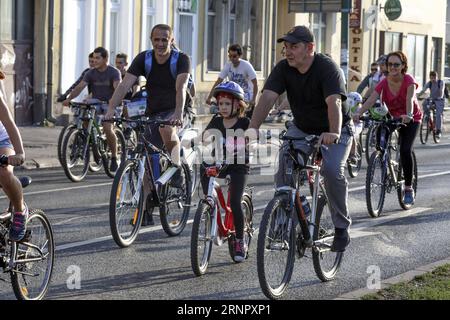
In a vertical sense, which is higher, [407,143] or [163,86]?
[163,86]

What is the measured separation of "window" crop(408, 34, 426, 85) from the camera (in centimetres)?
4538

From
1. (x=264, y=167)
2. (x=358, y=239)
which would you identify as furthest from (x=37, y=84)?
(x=358, y=239)

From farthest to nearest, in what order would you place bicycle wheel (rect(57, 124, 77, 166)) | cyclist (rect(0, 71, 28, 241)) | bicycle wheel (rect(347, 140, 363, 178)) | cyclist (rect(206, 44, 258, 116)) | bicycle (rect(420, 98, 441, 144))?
bicycle (rect(420, 98, 441, 144)) → bicycle wheel (rect(347, 140, 363, 178)) → cyclist (rect(206, 44, 258, 116)) → bicycle wheel (rect(57, 124, 77, 166)) → cyclist (rect(0, 71, 28, 241))

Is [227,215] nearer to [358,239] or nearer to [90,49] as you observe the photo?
[358,239]

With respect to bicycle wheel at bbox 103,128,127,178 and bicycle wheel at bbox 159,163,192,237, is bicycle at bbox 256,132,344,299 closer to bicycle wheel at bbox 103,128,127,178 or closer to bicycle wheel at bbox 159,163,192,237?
bicycle wheel at bbox 159,163,192,237

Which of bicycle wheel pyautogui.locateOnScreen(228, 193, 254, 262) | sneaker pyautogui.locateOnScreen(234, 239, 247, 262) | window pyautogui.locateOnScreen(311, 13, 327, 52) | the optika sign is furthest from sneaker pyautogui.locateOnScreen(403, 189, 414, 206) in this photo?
the optika sign

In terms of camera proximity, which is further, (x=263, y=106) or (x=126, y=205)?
(x=126, y=205)

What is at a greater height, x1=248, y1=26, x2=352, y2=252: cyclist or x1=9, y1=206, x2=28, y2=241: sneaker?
x1=248, y1=26, x2=352, y2=252: cyclist

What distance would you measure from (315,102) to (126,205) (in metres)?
2.26

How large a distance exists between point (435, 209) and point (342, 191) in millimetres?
5102

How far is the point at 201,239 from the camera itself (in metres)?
8.85

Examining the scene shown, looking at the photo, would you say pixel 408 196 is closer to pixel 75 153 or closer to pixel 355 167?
pixel 355 167

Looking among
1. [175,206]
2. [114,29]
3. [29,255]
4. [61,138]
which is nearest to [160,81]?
[175,206]
